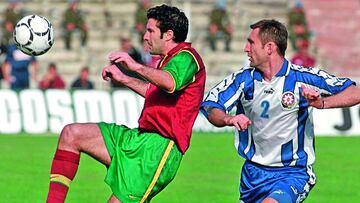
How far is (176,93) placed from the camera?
8.88 m

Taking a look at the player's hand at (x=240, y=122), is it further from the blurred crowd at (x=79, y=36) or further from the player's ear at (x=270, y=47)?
the blurred crowd at (x=79, y=36)

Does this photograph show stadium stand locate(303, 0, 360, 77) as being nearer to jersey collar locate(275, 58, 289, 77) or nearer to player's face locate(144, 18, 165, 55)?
jersey collar locate(275, 58, 289, 77)

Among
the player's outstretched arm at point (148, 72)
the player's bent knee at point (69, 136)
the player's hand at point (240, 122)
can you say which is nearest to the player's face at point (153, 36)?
the player's outstretched arm at point (148, 72)

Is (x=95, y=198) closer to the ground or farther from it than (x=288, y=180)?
closer to the ground

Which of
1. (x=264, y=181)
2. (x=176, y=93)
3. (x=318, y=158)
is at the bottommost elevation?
(x=318, y=158)

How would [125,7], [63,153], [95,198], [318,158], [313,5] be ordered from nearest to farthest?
[63,153] < [95,198] < [318,158] < [125,7] < [313,5]

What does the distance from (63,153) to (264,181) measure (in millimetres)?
1633

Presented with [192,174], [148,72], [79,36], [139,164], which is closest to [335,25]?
[79,36]

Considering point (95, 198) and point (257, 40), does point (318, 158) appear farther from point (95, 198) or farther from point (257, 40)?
point (257, 40)

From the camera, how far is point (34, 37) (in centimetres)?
1012

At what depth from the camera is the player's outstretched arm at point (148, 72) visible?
27.2 ft

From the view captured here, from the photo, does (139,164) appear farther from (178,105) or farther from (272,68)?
(272,68)

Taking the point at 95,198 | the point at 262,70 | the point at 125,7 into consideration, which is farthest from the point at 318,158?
the point at 125,7

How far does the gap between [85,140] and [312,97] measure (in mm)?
1871
